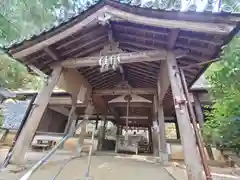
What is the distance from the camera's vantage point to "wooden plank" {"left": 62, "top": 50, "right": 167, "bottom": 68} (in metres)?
3.36

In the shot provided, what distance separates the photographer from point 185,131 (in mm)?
2535

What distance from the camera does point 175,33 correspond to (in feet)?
9.45

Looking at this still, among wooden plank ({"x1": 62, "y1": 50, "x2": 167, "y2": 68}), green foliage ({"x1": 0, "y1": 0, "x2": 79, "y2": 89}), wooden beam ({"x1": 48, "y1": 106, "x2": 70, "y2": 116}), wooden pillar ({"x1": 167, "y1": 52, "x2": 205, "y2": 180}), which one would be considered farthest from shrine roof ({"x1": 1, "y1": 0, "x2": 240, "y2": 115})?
wooden beam ({"x1": 48, "y1": 106, "x2": 70, "y2": 116})

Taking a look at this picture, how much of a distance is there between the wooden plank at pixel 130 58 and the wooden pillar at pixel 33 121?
0.31m

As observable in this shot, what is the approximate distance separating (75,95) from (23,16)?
2.98 m

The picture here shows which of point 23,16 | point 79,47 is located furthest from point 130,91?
point 23,16

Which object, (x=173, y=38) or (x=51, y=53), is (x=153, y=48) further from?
(x=51, y=53)

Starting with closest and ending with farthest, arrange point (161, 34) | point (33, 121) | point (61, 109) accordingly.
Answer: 1. point (161, 34)
2. point (33, 121)
3. point (61, 109)

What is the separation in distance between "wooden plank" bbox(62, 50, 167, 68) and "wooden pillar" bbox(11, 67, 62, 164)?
0.31 metres

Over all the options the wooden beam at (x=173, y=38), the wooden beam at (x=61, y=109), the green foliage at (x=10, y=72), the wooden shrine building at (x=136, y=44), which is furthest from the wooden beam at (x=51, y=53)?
the wooden beam at (x=61, y=109)

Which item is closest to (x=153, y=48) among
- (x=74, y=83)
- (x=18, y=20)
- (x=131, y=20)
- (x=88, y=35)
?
(x=131, y=20)

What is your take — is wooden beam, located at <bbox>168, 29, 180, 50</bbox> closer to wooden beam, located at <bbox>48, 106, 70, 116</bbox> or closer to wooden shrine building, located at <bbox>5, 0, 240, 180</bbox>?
wooden shrine building, located at <bbox>5, 0, 240, 180</bbox>

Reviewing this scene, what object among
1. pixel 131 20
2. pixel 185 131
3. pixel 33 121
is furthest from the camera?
pixel 33 121

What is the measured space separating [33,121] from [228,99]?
3573 millimetres
